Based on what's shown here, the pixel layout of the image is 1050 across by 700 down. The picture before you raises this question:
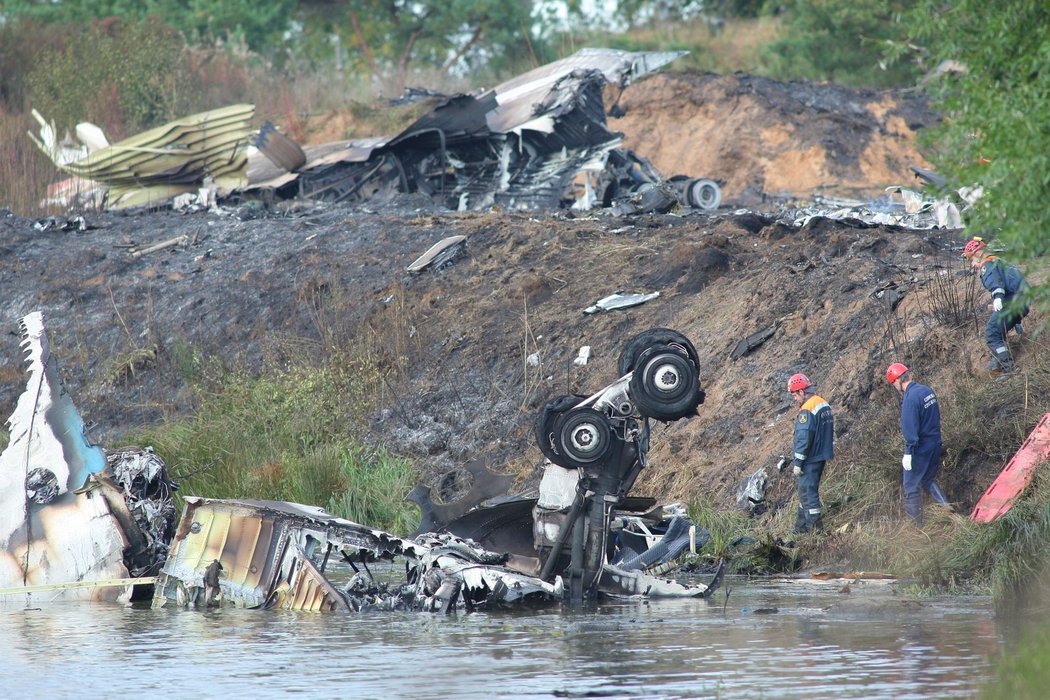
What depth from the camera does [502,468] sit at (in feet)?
61.2

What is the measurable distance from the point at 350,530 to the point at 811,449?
487cm

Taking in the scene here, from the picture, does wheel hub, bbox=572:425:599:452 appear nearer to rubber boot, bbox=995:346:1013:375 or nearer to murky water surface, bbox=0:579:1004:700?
murky water surface, bbox=0:579:1004:700

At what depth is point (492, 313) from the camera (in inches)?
843

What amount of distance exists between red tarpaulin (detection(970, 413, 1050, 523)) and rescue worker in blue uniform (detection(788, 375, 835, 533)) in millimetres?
1530

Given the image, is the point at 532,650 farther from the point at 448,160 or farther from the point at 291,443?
the point at 448,160

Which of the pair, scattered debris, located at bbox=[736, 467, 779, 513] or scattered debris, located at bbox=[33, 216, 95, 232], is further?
scattered debris, located at bbox=[33, 216, 95, 232]

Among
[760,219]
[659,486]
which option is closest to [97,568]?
[659,486]

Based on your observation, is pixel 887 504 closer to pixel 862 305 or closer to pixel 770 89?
pixel 862 305

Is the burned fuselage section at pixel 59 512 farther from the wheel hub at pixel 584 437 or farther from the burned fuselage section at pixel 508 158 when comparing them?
the burned fuselage section at pixel 508 158

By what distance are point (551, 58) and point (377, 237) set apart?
858 inches

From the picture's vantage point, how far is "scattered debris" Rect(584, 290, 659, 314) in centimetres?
2048

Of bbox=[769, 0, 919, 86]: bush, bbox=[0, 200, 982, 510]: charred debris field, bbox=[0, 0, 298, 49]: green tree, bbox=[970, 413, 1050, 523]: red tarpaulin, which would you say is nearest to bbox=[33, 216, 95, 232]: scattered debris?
bbox=[0, 200, 982, 510]: charred debris field

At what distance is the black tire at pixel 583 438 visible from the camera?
450 inches

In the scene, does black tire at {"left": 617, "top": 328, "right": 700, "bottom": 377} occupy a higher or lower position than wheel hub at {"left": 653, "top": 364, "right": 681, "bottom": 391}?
higher
